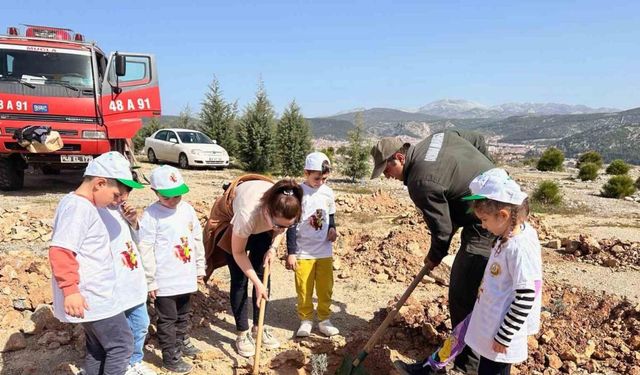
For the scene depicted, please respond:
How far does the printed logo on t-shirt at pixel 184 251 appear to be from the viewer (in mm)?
3104

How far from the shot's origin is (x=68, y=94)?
760 cm

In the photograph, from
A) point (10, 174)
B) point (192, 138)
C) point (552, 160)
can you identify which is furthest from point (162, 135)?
point (552, 160)

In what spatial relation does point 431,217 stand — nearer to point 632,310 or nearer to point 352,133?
point 632,310

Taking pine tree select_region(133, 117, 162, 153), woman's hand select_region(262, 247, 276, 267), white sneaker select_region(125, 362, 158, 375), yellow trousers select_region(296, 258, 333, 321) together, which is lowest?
white sneaker select_region(125, 362, 158, 375)

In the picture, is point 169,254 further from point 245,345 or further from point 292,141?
point 292,141

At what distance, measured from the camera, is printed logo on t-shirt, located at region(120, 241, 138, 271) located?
2621 millimetres

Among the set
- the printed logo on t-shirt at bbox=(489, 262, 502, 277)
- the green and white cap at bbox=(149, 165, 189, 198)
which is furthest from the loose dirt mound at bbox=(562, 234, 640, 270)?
the green and white cap at bbox=(149, 165, 189, 198)

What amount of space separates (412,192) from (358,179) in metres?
12.7

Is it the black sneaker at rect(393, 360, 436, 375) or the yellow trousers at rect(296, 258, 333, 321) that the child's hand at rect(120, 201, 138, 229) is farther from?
the black sneaker at rect(393, 360, 436, 375)

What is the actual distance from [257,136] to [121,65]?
27.4ft

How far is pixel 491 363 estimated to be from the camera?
239 cm

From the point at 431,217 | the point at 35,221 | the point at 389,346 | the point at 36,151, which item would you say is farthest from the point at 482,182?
the point at 36,151

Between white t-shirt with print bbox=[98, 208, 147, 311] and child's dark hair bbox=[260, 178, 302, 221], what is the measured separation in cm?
85

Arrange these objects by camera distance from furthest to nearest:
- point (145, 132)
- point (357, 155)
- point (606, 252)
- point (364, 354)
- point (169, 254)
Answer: point (145, 132) < point (357, 155) < point (606, 252) < point (364, 354) < point (169, 254)
